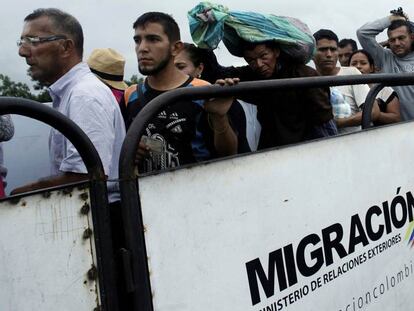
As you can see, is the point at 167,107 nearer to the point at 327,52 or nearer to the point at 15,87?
the point at 15,87

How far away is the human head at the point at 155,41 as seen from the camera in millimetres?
2307

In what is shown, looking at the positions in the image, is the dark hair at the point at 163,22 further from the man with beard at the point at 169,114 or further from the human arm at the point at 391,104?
the human arm at the point at 391,104

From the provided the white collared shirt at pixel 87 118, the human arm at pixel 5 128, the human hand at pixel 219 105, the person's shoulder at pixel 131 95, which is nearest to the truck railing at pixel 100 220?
the white collared shirt at pixel 87 118

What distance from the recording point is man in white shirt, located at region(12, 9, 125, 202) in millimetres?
1814

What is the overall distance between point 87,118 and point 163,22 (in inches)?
30.9

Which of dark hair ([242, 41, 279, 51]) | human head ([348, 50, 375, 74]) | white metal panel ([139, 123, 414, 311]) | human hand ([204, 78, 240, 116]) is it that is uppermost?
human head ([348, 50, 375, 74])

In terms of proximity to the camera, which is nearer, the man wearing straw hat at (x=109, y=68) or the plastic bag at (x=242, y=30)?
the plastic bag at (x=242, y=30)

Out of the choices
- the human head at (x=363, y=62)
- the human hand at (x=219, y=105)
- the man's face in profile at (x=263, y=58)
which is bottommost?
the human hand at (x=219, y=105)

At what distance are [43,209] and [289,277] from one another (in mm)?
987

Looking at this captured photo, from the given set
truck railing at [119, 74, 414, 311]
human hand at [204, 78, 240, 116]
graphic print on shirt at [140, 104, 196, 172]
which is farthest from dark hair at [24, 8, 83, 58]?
truck railing at [119, 74, 414, 311]

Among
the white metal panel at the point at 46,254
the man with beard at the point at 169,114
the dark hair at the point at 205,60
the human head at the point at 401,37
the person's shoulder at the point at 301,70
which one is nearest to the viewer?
the white metal panel at the point at 46,254

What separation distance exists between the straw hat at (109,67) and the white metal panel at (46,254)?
2.07 meters

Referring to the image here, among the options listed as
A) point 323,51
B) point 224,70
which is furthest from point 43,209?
point 323,51

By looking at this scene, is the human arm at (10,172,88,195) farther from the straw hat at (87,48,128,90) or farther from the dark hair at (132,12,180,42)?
the straw hat at (87,48,128,90)
